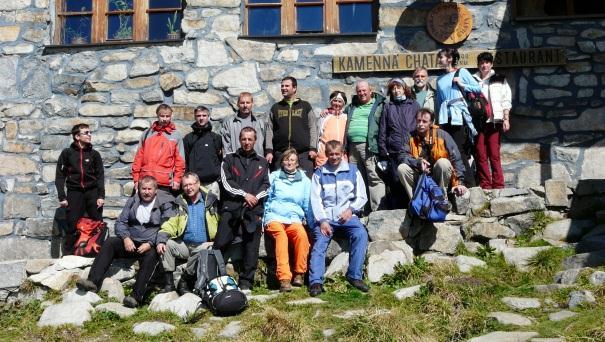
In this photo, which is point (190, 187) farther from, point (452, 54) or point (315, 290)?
point (452, 54)

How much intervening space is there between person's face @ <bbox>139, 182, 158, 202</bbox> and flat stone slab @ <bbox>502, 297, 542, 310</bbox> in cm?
345

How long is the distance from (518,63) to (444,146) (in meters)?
2.20

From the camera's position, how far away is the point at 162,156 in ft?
25.3

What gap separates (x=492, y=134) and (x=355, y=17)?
2.48 m

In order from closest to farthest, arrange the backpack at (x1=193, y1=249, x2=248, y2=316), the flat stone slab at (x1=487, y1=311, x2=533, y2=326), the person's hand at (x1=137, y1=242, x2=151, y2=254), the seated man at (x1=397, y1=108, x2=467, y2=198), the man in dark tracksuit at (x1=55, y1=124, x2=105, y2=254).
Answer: the flat stone slab at (x1=487, y1=311, x2=533, y2=326) → the backpack at (x1=193, y1=249, x2=248, y2=316) → the person's hand at (x1=137, y1=242, x2=151, y2=254) → the seated man at (x1=397, y1=108, x2=467, y2=198) → the man in dark tracksuit at (x1=55, y1=124, x2=105, y2=254)

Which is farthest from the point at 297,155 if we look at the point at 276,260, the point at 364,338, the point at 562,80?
the point at 562,80

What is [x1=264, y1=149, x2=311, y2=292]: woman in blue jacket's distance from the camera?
6598 millimetres

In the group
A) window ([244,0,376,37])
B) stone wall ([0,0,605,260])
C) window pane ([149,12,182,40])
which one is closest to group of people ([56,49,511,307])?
stone wall ([0,0,605,260])

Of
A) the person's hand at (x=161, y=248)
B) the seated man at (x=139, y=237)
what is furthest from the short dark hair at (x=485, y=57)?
the person's hand at (x=161, y=248)

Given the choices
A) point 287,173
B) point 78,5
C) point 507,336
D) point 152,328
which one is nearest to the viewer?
point 507,336

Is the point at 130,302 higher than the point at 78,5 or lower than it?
lower

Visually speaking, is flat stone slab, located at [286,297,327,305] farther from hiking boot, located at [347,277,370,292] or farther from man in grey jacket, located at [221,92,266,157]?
man in grey jacket, located at [221,92,266,157]

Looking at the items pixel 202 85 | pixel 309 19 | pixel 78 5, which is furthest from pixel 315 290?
pixel 78 5

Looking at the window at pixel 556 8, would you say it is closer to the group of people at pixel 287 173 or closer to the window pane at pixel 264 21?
the group of people at pixel 287 173
